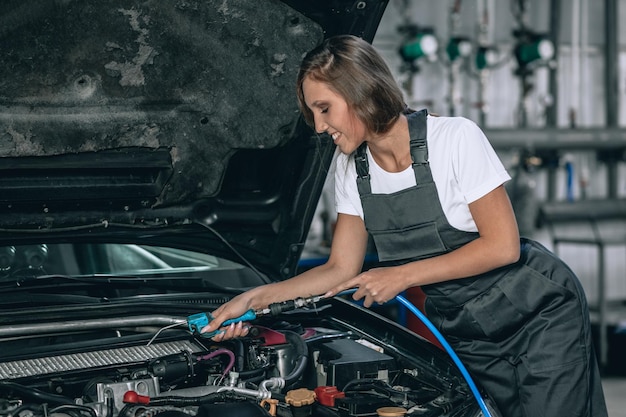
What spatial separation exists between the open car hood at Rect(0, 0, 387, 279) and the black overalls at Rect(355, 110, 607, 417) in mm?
379

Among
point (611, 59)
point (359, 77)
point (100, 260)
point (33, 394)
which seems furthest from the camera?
point (611, 59)

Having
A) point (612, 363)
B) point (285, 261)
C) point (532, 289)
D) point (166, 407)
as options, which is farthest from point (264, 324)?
point (612, 363)

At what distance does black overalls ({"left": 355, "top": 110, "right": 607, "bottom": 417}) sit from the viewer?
175 cm

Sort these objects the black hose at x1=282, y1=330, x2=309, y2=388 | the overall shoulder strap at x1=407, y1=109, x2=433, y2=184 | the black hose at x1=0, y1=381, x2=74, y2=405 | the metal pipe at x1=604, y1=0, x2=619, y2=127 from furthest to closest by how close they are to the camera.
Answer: the metal pipe at x1=604, y1=0, x2=619, y2=127 → the overall shoulder strap at x1=407, y1=109, x2=433, y2=184 → the black hose at x1=282, y1=330, x2=309, y2=388 → the black hose at x1=0, y1=381, x2=74, y2=405

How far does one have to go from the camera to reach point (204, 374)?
5.66ft

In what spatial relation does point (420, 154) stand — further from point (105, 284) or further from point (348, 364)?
point (105, 284)

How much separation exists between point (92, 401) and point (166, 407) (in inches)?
6.5

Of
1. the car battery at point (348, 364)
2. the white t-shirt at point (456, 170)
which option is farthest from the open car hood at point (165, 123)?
the car battery at point (348, 364)

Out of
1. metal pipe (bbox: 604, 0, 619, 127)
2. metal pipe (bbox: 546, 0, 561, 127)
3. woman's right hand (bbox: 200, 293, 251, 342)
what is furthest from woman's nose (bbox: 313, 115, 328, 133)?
metal pipe (bbox: 604, 0, 619, 127)

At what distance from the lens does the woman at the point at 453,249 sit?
1.69m

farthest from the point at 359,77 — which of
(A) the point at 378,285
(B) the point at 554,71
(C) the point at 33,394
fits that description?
(B) the point at 554,71

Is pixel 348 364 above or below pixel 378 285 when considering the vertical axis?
below

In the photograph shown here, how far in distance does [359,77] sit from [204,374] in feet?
2.40

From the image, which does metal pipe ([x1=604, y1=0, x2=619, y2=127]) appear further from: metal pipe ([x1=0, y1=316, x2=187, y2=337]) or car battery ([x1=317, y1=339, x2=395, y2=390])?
metal pipe ([x1=0, y1=316, x2=187, y2=337])
